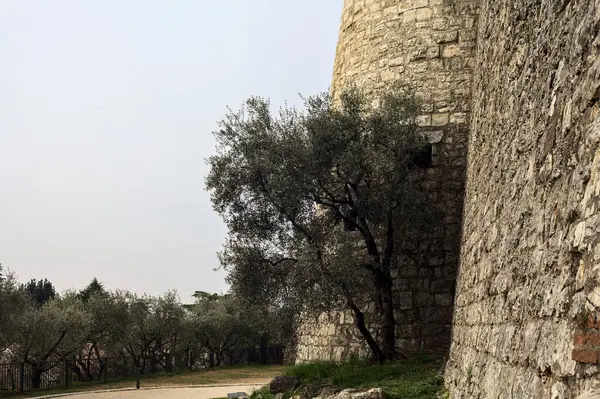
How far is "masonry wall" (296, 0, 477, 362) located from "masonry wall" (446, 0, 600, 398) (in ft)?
13.8

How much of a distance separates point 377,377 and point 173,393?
1011cm

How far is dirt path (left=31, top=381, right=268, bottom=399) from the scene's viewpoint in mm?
17378

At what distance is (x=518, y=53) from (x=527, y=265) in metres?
1.86

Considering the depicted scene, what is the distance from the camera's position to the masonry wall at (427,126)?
1108cm

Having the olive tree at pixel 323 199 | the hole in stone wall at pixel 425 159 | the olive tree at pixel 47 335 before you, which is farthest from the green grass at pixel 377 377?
the olive tree at pixel 47 335

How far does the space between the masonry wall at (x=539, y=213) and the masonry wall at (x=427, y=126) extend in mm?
4192

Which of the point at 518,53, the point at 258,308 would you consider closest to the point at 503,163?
the point at 518,53

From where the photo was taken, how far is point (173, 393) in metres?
18.4

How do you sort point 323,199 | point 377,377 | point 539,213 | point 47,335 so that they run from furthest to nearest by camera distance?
point 47,335 < point 323,199 < point 377,377 < point 539,213

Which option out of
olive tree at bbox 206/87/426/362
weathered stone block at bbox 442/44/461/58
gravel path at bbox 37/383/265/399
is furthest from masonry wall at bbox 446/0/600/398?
gravel path at bbox 37/383/265/399

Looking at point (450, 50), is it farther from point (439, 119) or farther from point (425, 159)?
point (425, 159)

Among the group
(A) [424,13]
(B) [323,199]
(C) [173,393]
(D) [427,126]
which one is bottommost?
(C) [173,393]

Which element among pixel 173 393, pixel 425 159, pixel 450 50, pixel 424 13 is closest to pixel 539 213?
pixel 425 159

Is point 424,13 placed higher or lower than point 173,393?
higher
